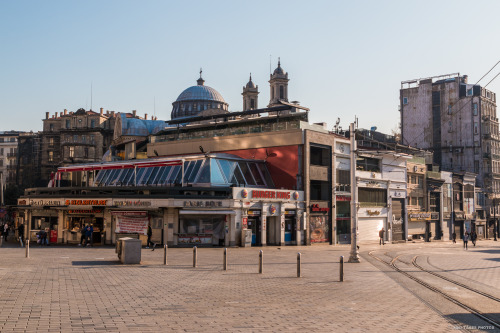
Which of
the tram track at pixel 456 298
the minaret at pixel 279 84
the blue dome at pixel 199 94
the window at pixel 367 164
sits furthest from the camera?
the blue dome at pixel 199 94

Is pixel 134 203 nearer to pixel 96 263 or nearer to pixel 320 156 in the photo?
pixel 96 263

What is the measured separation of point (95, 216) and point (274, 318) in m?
30.9

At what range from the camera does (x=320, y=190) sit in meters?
50.5

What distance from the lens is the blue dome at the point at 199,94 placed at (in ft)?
449

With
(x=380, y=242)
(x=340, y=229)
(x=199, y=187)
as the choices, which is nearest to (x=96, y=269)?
(x=199, y=187)

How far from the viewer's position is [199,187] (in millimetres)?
39969

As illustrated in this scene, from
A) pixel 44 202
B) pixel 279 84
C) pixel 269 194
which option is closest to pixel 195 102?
pixel 279 84

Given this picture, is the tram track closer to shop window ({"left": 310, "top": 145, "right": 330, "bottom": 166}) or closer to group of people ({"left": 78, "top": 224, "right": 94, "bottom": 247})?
group of people ({"left": 78, "top": 224, "right": 94, "bottom": 247})

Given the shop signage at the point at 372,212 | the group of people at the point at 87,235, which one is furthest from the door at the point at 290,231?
the group of people at the point at 87,235

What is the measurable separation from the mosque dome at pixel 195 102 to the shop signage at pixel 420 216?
7598cm

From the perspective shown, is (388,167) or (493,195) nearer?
(388,167)

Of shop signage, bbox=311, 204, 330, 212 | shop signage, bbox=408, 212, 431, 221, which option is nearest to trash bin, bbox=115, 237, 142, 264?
shop signage, bbox=311, 204, 330, 212

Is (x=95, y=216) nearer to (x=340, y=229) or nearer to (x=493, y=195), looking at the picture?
(x=340, y=229)

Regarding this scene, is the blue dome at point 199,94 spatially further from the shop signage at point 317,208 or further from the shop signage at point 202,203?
the shop signage at point 202,203
